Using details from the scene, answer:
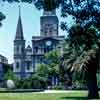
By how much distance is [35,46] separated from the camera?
12156 centimetres

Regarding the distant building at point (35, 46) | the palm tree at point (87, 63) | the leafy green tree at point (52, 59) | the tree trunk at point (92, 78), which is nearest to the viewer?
the palm tree at point (87, 63)

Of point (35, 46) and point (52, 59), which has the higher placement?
point (35, 46)

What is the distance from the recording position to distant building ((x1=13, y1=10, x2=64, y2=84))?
121m

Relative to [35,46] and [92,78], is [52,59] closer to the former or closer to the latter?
[35,46]

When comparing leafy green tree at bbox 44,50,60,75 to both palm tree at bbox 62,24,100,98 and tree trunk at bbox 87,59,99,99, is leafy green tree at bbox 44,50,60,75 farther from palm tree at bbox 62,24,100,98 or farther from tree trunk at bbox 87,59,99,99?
tree trunk at bbox 87,59,99,99

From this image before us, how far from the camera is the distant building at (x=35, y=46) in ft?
397

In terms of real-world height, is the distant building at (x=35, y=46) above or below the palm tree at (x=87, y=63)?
above

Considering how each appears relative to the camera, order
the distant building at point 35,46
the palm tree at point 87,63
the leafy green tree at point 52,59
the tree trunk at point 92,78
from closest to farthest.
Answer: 1. the palm tree at point 87,63
2. the tree trunk at point 92,78
3. the leafy green tree at point 52,59
4. the distant building at point 35,46

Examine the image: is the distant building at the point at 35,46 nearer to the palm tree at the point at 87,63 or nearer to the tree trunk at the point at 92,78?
the palm tree at the point at 87,63

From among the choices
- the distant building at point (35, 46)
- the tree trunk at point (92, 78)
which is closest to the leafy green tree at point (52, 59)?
the distant building at point (35, 46)

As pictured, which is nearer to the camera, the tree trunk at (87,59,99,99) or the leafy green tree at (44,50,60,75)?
the tree trunk at (87,59,99,99)

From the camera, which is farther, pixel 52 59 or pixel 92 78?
pixel 52 59

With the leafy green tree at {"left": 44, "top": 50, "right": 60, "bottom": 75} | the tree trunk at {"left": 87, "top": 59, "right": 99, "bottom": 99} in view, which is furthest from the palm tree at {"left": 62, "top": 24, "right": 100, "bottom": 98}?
the leafy green tree at {"left": 44, "top": 50, "right": 60, "bottom": 75}

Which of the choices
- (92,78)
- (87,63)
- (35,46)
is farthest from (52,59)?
(87,63)
